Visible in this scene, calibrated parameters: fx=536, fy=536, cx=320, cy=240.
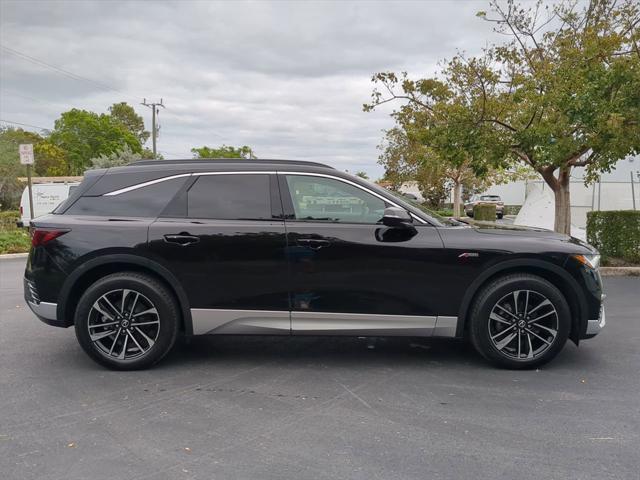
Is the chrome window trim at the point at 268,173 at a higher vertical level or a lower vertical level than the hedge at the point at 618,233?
higher

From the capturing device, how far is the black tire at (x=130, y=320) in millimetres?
Answer: 4598

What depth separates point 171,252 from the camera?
4.61 metres

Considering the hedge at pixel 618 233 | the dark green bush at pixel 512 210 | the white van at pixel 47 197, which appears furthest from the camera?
the dark green bush at pixel 512 210

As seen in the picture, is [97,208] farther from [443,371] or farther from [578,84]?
[578,84]

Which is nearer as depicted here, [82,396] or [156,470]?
[156,470]

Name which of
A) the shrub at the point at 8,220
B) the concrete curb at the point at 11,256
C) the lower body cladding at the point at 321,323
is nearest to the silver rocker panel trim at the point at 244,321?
the lower body cladding at the point at 321,323

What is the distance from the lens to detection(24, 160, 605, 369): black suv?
181 inches

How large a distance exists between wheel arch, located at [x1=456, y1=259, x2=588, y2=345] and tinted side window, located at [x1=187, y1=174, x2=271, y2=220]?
6.19ft

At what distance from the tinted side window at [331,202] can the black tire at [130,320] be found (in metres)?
1.40

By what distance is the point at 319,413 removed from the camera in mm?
3805

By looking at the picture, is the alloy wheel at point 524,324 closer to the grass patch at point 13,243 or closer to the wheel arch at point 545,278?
the wheel arch at point 545,278

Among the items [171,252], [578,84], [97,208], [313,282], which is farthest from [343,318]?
[578,84]

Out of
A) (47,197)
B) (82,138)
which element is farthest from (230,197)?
(82,138)

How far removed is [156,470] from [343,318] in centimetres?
206
